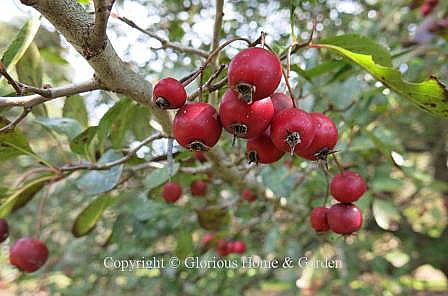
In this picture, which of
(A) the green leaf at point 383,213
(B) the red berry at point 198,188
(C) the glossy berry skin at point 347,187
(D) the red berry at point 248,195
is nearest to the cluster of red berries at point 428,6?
(A) the green leaf at point 383,213

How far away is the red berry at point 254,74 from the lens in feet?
2.58

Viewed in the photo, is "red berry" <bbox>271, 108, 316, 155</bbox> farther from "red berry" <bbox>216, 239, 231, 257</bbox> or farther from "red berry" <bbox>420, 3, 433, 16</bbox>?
"red berry" <bbox>420, 3, 433, 16</bbox>

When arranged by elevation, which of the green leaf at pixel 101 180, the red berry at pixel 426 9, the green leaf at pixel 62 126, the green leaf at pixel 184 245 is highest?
the red berry at pixel 426 9

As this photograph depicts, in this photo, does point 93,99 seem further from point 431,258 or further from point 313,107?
point 431,258

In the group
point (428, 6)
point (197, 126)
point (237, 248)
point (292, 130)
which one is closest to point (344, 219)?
point (292, 130)

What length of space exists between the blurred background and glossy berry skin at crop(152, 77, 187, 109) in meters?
0.45

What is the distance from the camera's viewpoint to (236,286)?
3113mm

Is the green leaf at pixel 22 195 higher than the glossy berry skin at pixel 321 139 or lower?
lower

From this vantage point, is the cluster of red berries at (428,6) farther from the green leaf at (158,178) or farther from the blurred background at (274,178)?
the green leaf at (158,178)

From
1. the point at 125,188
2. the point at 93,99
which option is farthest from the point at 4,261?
the point at 125,188

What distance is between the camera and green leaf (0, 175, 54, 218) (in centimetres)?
159

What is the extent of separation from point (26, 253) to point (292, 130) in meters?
1.24

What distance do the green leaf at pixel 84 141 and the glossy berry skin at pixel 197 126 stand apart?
25.3 inches

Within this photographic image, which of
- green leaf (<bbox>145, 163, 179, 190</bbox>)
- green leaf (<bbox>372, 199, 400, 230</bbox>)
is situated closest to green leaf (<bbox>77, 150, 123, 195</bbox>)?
green leaf (<bbox>145, 163, 179, 190</bbox>)
